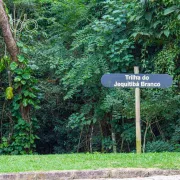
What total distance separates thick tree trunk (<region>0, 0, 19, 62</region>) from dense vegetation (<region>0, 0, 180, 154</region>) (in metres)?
0.17

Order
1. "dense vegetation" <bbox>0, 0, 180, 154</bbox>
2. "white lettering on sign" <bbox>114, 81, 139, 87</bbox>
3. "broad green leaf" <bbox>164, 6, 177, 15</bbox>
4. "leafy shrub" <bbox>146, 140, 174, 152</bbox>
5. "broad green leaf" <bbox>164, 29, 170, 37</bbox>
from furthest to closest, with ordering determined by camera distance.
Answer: "leafy shrub" <bbox>146, 140, 174, 152</bbox> < "dense vegetation" <bbox>0, 0, 180, 154</bbox> < "broad green leaf" <bbox>164, 29, 170, 37</bbox> < "broad green leaf" <bbox>164, 6, 177, 15</bbox> < "white lettering on sign" <bbox>114, 81, 139, 87</bbox>

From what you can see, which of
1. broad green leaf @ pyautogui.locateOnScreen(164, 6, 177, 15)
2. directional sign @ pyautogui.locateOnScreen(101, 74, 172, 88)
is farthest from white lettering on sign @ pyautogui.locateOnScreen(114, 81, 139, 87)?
broad green leaf @ pyautogui.locateOnScreen(164, 6, 177, 15)

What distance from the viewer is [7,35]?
31.9 ft

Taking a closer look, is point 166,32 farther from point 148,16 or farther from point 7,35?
point 7,35

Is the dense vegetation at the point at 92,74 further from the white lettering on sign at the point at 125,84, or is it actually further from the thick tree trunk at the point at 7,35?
the white lettering on sign at the point at 125,84

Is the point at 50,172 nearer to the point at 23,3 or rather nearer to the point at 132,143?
the point at 132,143

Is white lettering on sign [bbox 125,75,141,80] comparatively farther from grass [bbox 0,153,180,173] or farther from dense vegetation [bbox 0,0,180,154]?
dense vegetation [bbox 0,0,180,154]

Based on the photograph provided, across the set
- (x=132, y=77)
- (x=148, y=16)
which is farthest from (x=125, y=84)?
(x=148, y=16)

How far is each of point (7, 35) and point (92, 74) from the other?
2800 mm

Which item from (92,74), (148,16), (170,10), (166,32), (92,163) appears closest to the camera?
(92,163)

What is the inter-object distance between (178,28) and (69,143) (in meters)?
6.06

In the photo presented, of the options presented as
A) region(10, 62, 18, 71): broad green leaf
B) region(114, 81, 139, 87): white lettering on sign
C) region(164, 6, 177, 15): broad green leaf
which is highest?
region(164, 6, 177, 15): broad green leaf

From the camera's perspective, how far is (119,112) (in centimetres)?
952

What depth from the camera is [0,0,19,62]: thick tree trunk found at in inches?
377
